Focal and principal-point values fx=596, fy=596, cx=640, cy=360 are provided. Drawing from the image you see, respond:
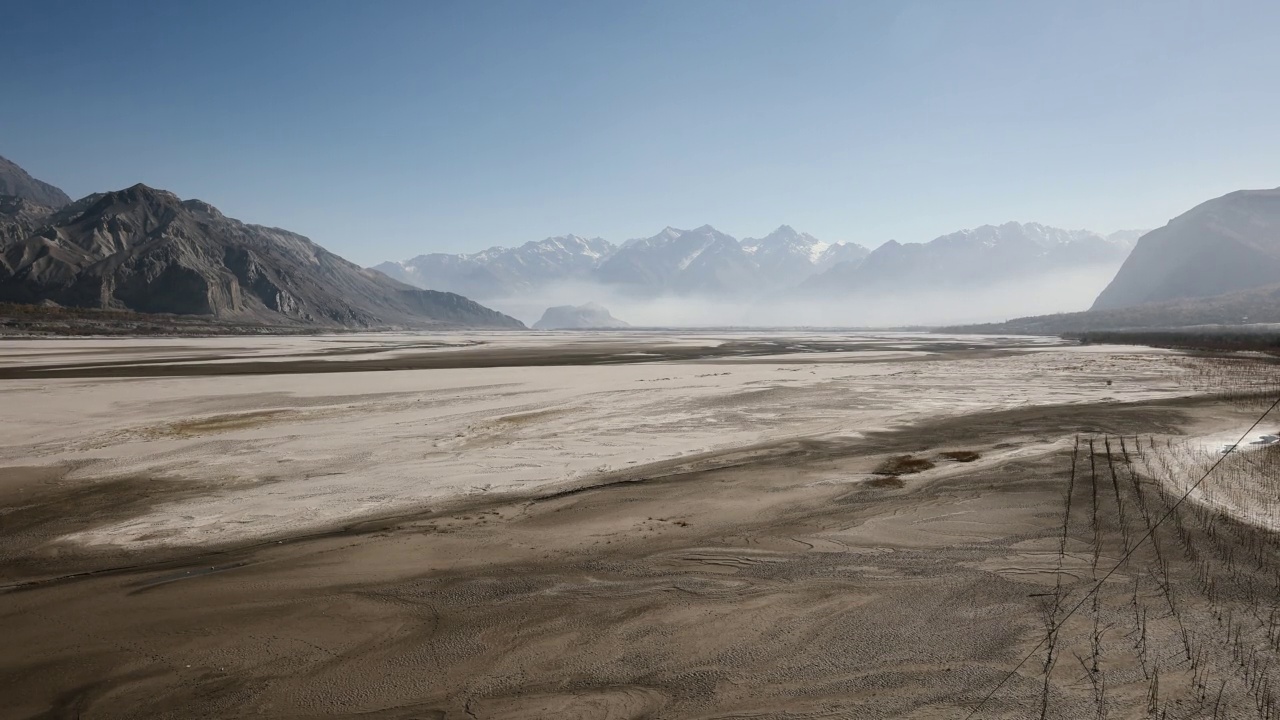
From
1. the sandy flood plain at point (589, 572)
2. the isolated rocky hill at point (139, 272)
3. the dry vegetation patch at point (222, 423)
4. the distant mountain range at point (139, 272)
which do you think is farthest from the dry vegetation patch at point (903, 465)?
the isolated rocky hill at point (139, 272)

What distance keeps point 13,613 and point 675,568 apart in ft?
25.2

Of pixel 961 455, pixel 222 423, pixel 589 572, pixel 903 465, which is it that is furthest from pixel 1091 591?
pixel 222 423

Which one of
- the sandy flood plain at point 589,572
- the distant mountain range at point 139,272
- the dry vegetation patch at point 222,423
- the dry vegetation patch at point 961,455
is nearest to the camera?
the sandy flood plain at point 589,572

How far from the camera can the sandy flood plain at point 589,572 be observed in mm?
5258

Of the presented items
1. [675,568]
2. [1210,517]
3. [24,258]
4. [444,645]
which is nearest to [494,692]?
[444,645]

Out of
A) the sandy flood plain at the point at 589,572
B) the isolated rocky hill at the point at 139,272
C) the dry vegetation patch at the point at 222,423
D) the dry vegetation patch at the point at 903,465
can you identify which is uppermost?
the isolated rocky hill at the point at 139,272

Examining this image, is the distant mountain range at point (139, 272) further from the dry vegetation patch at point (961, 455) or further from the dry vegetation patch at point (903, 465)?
the dry vegetation patch at point (961, 455)

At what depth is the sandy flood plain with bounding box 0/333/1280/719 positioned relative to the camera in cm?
526

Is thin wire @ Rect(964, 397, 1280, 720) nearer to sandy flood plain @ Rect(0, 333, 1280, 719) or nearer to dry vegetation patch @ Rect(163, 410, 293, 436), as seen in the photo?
sandy flood plain @ Rect(0, 333, 1280, 719)

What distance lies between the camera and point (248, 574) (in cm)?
775

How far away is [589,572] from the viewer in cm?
776

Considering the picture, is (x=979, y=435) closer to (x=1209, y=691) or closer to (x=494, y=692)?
(x=1209, y=691)

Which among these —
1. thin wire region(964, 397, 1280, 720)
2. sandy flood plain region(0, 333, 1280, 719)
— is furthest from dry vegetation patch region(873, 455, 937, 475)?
thin wire region(964, 397, 1280, 720)

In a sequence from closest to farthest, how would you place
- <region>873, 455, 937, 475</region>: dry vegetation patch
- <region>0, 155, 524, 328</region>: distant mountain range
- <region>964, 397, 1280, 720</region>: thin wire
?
<region>964, 397, 1280, 720</region>: thin wire < <region>873, 455, 937, 475</region>: dry vegetation patch < <region>0, 155, 524, 328</region>: distant mountain range
